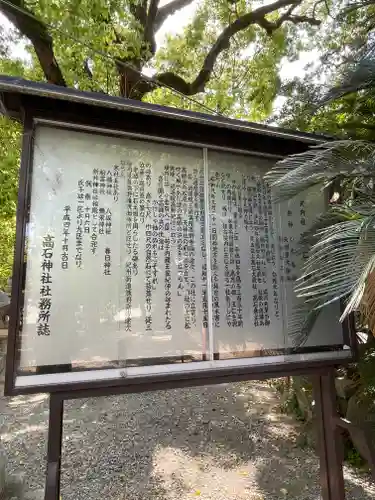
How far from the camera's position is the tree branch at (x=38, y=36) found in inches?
163

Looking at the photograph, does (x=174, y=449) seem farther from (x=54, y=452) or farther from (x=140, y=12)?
(x=140, y=12)

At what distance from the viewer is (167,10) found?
5875mm

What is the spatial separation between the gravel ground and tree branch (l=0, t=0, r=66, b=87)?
5293mm

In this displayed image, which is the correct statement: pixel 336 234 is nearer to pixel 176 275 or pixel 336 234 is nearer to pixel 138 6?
pixel 176 275

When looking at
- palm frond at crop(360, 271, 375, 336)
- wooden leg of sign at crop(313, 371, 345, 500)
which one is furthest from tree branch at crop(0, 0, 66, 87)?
wooden leg of sign at crop(313, 371, 345, 500)

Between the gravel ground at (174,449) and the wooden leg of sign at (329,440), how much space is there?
1143 millimetres

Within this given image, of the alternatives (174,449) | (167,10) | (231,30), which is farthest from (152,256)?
(231,30)

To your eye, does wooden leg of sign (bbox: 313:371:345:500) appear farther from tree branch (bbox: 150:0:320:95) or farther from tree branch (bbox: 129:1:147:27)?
tree branch (bbox: 129:1:147:27)

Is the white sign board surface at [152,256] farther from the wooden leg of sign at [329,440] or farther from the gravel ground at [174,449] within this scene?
the gravel ground at [174,449]

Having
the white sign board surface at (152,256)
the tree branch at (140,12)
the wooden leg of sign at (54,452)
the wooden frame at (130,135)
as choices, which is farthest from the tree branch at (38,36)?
the wooden leg of sign at (54,452)

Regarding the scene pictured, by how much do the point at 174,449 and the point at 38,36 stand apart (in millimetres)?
5821

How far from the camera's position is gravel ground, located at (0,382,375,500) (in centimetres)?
373

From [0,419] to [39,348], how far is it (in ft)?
15.0

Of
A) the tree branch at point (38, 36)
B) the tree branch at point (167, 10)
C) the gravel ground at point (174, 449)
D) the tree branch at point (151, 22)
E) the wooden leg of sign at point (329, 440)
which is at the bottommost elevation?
the gravel ground at point (174, 449)
